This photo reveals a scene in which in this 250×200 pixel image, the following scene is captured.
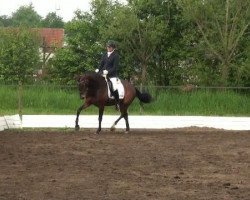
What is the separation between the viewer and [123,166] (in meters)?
9.70

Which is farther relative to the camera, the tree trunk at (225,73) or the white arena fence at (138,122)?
the tree trunk at (225,73)

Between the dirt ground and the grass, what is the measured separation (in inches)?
342

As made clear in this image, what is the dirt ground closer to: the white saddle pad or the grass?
the white saddle pad

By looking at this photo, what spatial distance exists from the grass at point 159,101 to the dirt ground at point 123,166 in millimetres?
8694

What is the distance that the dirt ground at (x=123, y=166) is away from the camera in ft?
24.4

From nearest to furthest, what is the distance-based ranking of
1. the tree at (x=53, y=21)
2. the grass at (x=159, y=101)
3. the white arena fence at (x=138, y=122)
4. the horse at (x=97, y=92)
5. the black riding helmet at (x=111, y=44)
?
1. the horse at (x=97, y=92)
2. the black riding helmet at (x=111, y=44)
3. the white arena fence at (x=138, y=122)
4. the grass at (x=159, y=101)
5. the tree at (x=53, y=21)

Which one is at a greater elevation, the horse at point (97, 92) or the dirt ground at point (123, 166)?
the horse at point (97, 92)

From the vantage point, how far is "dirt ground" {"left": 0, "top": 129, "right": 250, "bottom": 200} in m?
7.43

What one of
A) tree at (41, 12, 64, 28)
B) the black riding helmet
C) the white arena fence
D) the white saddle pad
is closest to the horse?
the white saddle pad

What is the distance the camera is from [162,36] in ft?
92.4

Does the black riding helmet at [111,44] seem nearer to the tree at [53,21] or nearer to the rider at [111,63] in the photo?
the rider at [111,63]

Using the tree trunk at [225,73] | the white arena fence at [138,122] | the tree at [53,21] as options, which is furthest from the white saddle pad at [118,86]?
the tree at [53,21]

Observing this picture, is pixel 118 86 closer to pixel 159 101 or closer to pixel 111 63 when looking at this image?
pixel 111 63

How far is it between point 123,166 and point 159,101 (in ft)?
47.2
